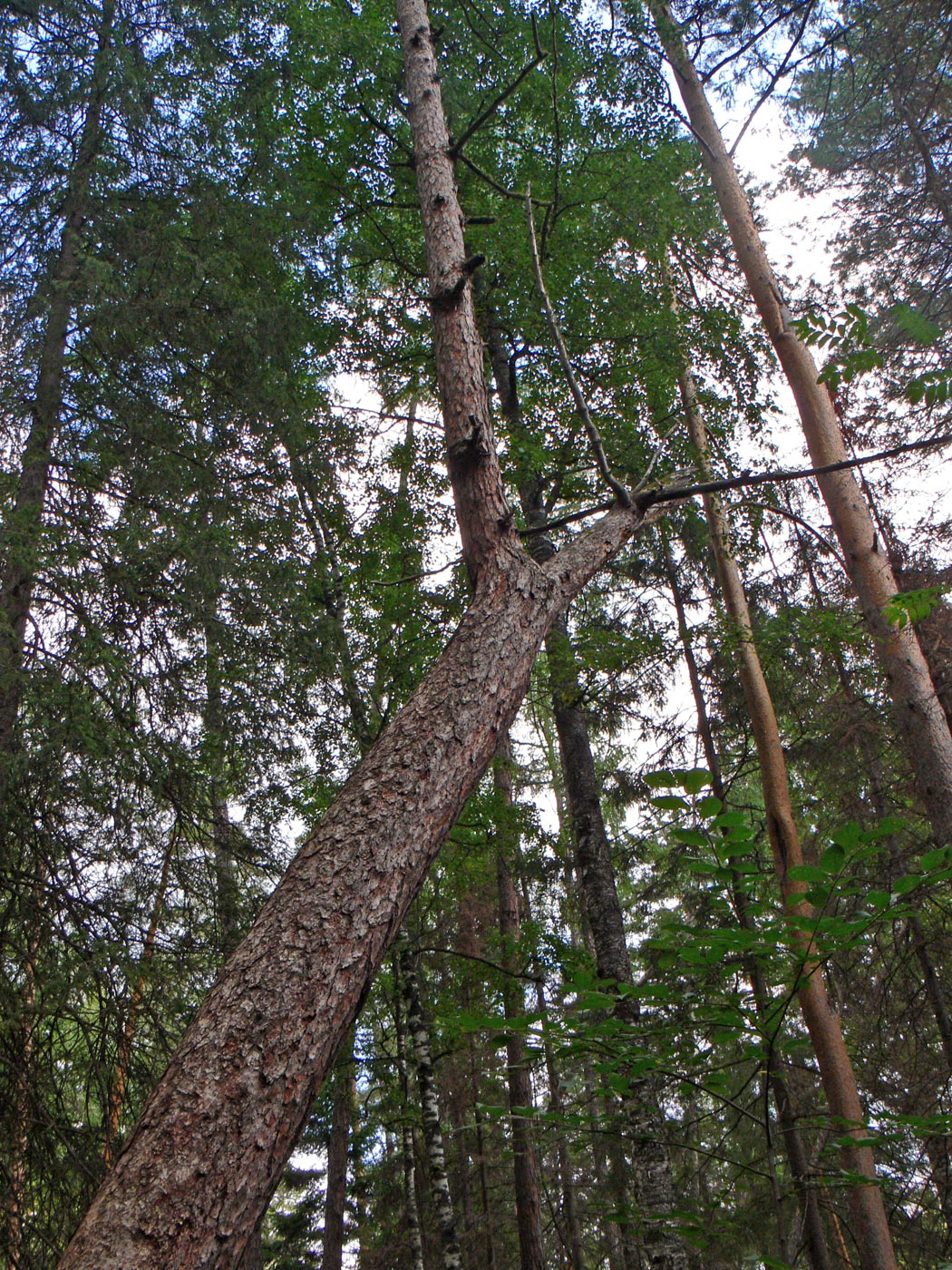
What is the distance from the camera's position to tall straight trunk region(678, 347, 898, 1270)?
549 centimetres

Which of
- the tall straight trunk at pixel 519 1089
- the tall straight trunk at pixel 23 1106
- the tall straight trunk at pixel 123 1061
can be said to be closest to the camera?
the tall straight trunk at pixel 23 1106

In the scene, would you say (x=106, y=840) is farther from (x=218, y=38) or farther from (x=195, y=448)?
(x=218, y=38)

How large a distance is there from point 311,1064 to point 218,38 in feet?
32.9

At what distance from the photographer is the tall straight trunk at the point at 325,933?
1.58 meters

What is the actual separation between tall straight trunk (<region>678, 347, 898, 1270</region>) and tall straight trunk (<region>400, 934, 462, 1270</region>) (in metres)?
3.38

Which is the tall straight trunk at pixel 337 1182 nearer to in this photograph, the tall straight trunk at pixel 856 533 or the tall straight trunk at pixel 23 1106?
the tall straight trunk at pixel 23 1106

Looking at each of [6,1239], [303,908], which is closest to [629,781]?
[6,1239]

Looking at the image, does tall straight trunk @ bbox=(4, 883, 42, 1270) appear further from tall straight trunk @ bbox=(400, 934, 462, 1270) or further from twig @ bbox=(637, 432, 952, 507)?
twig @ bbox=(637, 432, 952, 507)

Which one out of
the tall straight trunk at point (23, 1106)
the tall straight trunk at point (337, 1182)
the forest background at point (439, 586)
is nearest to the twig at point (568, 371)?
the forest background at point (439, 586)

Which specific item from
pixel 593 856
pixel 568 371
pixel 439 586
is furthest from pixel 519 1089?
pixel 568 371

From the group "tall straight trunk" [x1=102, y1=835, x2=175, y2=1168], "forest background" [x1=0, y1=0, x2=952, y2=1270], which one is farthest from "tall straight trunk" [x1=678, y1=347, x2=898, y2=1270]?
"tall straight trunk" [x1=102, y1=835, x2=175, y2=1168]

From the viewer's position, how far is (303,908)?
2086 millimetres

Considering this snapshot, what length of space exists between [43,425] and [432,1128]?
23.8 ft

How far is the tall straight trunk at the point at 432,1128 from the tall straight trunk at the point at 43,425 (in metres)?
4.04
